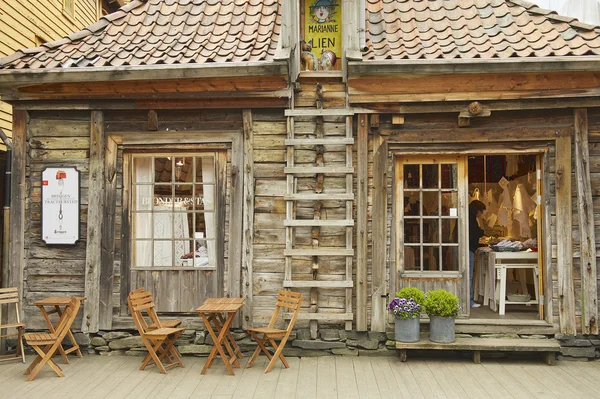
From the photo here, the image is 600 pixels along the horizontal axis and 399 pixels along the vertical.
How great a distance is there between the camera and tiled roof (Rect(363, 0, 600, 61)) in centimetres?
675

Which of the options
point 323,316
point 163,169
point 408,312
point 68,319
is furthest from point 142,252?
point 408,312

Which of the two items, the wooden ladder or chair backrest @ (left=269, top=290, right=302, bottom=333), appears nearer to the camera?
chair backrest @ (left=269, top=290, right=302, bottom=333)

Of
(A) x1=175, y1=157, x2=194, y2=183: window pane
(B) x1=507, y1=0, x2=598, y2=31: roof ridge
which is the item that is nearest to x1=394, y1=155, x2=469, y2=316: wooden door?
(B) x1=507, y1=0, x2=598, y2=31: roof ridge

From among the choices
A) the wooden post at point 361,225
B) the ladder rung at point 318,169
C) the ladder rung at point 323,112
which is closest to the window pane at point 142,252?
the ladder rung at point 318,169

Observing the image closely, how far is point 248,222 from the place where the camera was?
7.02 m

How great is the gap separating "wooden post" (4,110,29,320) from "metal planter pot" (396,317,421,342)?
5028mm

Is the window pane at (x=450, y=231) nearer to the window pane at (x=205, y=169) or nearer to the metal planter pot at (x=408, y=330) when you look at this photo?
the metal planter pot at (x=408, y=330)

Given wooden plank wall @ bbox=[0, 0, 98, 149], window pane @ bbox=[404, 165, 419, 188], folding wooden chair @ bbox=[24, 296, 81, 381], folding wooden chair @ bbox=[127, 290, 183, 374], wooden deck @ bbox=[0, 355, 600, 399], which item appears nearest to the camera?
wooden deck @ bbox=[0, 355, 600, 399]

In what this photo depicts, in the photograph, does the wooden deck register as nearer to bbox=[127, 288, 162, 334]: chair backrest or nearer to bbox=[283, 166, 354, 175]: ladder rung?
bbox=[127, 288, 162, 334]: chair backrest

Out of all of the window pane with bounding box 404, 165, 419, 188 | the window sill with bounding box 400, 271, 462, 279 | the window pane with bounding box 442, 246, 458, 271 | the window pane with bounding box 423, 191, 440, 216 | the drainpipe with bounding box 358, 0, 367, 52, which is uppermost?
the drainpipe with bounding box 358, 0, 367, 52

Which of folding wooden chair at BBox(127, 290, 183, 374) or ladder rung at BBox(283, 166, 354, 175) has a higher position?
ladder rung at BBox(283, 166, 354, 175)

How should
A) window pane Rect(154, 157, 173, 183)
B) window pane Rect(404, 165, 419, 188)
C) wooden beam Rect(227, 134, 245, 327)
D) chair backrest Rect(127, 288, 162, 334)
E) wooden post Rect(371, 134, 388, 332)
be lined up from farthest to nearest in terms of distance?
1. window pane Rect(154, 157, 173, 183)
2. window pane Rect(404, 165, 419, 188)
3. wooden beam Rect(227, 134, 245, 327)
4. wooden post Rect(371, 134, 388, 332)
5. chair backrest Rect(127, 288, 162, 334)

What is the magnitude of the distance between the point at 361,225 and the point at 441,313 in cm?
147

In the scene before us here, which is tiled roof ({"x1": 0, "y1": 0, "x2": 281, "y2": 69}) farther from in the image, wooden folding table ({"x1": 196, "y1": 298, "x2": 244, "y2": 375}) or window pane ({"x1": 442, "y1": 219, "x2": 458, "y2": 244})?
window pane ({"x1": 442, "y1": 219, "x2": 458, "y2": 244})
